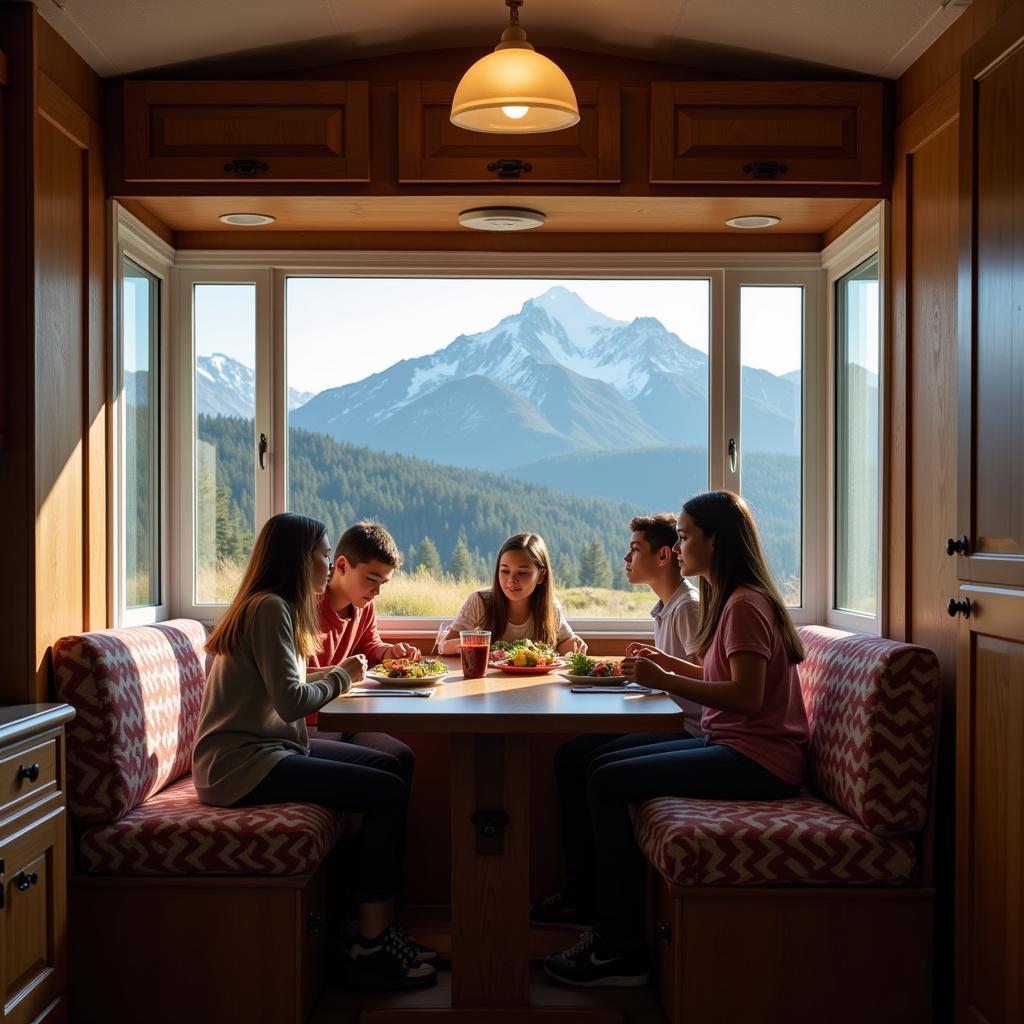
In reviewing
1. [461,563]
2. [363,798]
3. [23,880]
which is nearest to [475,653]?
[363,798]

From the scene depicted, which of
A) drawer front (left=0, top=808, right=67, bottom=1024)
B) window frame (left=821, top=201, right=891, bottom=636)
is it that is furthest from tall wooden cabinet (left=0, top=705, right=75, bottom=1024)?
window frame (left=821, top=201, right=891, bottom=636)

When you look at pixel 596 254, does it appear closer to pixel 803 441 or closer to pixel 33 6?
pixel 803 441

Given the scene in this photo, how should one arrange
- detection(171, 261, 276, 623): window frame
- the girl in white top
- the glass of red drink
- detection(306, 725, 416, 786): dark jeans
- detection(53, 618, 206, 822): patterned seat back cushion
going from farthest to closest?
1. detection(171, 261, 276, 623): window frame
2. the girl in white top
3. detection(306, 725, 416, 786): dark jeans
4. the glass of red drink
5. detection(53, 618, 206, 822): patterned seat back cushion

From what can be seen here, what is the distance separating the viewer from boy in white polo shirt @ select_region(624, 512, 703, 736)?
3.39 meters

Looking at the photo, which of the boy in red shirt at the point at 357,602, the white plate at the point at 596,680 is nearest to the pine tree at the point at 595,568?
the boy in red shirt at the point at 357,602

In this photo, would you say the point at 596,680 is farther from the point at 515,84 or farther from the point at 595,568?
the point at 515,84

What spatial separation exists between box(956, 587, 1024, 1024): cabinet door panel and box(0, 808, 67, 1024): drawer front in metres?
1.96

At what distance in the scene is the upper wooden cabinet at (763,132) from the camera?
10.6 ft

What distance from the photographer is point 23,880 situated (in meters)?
2.36

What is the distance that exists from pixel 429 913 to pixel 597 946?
2.74ft

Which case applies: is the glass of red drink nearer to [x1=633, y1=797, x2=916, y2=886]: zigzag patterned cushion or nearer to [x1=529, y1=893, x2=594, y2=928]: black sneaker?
[x1=633, y1=797, x2=916, y2=886]: zigzag patterned cushion

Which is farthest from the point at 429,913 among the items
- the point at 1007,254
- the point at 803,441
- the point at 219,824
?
the point at 1007,254

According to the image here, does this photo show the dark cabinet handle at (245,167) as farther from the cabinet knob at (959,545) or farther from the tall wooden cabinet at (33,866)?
the cabinet knob at (959,545)

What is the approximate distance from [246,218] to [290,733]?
161cm
